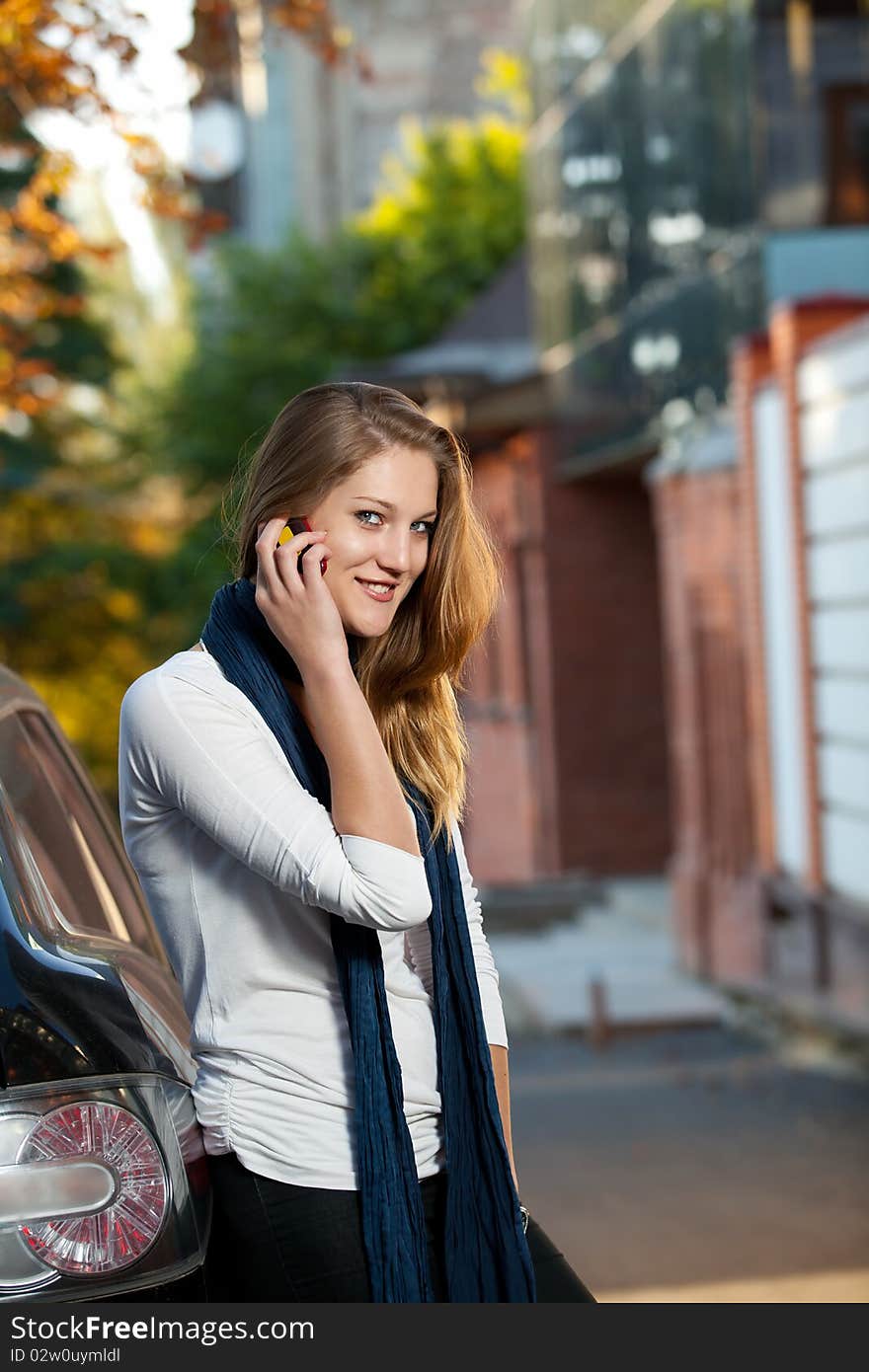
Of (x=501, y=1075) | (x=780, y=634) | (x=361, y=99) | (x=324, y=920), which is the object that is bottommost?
(x=501, y=1075)

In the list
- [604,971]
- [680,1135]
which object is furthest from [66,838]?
[604,971]

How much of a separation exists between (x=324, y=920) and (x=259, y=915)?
0.08m

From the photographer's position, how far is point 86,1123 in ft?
7.64

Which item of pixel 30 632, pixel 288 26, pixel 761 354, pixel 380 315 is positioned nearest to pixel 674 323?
pixel 761 354

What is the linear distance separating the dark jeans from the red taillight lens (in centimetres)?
Answer: 11

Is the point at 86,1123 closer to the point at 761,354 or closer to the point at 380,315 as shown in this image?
the point at 761,354

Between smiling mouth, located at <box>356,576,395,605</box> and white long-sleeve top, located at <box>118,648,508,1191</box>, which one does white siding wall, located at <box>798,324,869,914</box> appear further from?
white long-sleeve top, located at <box>118,648,508,1191</box>

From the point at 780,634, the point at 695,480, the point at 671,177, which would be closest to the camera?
the point at 780,634

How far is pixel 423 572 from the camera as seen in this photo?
2771 millimetres

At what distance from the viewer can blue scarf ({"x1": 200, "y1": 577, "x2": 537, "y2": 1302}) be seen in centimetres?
237

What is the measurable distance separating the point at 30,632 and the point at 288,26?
25.8 m

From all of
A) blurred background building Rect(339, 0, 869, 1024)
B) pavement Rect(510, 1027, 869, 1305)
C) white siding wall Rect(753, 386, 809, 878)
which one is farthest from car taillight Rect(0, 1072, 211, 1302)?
white siding wall Rect(753, 386, 809, 878)

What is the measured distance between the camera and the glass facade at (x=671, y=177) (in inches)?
567

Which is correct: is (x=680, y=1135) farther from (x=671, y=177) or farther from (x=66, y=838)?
(x=671, y=177)
